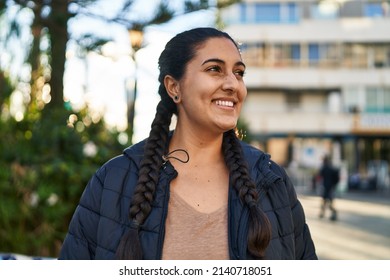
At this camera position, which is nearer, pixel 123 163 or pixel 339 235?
pixel 123 163

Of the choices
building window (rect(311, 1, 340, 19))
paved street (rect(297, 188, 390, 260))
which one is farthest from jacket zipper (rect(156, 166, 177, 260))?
building window (rect(311, 1, 340, 19))

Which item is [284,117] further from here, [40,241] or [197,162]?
[197,162]

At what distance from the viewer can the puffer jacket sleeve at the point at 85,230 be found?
168cm

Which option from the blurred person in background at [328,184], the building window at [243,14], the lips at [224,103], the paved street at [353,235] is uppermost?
the building window at [243,14]

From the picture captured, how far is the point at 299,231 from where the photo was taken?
5.90ft

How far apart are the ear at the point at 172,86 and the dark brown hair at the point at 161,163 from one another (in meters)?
0.02

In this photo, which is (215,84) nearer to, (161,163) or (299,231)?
(161,163)

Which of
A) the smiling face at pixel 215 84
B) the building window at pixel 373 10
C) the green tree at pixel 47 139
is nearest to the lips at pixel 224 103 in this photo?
the smiling face at pixel 215 84

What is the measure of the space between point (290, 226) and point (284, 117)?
27.9 m

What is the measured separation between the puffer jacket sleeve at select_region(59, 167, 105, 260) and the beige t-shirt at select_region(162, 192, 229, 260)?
21cm

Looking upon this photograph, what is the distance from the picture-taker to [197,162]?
1805mm

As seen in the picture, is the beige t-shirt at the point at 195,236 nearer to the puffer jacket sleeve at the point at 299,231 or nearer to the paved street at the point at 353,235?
the puffer jacket sleeve at the point at 299,231

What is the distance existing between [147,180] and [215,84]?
1.11 feet
